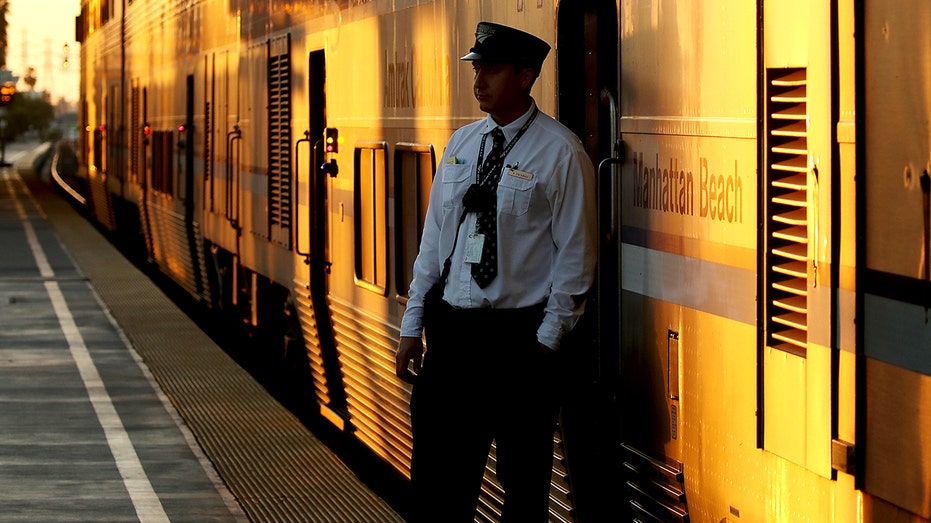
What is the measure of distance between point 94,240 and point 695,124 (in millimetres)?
20604

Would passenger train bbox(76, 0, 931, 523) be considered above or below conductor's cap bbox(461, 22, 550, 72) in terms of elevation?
below

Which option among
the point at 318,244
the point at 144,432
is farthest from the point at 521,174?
the point at 144,432

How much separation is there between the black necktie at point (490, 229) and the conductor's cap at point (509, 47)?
10.7 inches

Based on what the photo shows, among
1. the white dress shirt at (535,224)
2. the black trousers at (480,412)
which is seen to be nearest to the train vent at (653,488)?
the black trousers at (480,412)

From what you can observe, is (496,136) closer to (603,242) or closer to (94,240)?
(603,242)

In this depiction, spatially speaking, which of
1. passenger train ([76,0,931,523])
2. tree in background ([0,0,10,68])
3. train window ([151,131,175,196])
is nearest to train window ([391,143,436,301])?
passenger train ([76,0,931,523])

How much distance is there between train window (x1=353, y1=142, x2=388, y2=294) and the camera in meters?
7.44

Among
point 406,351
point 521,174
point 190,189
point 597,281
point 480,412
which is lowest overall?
point 480,412

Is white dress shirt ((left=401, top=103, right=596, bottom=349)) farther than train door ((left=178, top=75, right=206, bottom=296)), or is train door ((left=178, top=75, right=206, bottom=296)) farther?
train door ((left=178, top=75, right=206, bottom=296))

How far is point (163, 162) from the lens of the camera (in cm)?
1805

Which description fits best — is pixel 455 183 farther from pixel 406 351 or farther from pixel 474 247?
pixel 406 351

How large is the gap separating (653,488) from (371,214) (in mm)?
3587

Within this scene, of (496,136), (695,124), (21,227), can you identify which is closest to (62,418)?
(496,136)

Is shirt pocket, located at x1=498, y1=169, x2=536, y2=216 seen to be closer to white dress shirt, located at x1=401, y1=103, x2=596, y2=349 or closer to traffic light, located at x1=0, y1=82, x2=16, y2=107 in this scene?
white dress shirt, located at x1=401, y1=103, x2=596, y2=349
